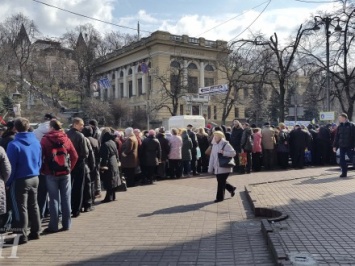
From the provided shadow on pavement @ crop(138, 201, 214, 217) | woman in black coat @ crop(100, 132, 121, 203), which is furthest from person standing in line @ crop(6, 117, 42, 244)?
woman in black coat @ crop(100, 132, 121, 203)

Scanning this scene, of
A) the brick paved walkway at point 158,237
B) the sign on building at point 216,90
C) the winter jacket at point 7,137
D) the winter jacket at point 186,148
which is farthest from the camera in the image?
the sign on building at point 216,90

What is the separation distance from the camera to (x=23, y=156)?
670cm

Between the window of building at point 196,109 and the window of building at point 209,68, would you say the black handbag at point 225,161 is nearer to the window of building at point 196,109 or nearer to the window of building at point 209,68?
the window of building at point 196,109

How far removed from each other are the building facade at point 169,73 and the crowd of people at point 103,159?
40181 mm


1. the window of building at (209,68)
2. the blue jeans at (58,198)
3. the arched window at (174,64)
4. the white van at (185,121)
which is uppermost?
the window of building at (209,68)

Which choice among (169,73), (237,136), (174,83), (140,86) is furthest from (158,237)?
(140,86)

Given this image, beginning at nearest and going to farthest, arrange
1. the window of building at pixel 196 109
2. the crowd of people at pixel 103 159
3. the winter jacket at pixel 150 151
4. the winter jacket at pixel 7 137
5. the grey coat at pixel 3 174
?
1. the grey coat at pixel 3 174
2. the crowd of people at pixel 103 159
3. the winter jacket at pixel 7 137
4. the winter jacket at pixel 150 151
5. the window of building at pixel 196 109

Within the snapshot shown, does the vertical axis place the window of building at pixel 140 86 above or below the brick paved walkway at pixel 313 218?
above

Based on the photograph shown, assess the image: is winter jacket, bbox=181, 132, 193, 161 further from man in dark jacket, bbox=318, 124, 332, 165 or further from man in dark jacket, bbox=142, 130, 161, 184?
man in dark jacket, bbox=318, 124, 332, 165

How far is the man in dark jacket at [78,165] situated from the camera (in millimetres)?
8359

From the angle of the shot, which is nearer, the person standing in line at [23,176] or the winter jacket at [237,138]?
the person standing in line at [23,176]

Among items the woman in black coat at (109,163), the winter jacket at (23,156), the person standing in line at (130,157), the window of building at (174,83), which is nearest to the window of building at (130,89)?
the window of building at (174,83)

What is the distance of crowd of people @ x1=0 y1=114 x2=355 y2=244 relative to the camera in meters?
6.77

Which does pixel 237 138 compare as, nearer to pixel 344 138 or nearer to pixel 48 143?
pixel 344 138
